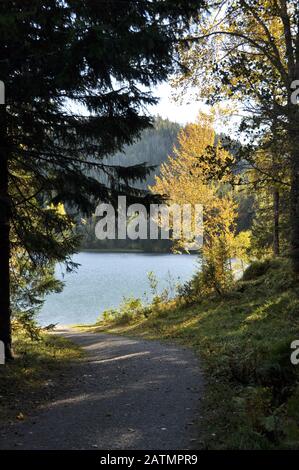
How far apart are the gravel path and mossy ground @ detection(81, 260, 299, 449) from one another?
381 mm

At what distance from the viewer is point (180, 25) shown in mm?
7508

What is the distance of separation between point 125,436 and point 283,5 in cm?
953

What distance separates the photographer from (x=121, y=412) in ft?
20.7

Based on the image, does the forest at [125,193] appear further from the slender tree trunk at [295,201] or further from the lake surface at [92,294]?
the lake surface at [92,294]

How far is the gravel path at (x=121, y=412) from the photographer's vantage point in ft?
17.0

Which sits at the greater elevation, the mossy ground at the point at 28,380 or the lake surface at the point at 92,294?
the mossy ground at the point at 28,380

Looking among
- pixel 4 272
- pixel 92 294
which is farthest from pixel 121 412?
pixel 92 294

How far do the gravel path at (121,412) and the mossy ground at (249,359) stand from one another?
15.0 inches

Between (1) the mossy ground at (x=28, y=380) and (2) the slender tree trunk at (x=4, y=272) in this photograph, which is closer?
(1) the mossy ground at (x=28, y=380)

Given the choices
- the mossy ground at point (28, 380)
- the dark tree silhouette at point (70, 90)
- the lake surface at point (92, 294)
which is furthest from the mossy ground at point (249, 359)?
the lake surface at point (92, 294)

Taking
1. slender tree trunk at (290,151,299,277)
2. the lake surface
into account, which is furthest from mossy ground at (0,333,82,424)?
the lake surface

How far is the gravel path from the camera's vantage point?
205 inches

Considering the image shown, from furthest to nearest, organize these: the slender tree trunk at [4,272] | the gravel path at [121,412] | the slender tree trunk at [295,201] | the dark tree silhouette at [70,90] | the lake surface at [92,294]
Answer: the lake surface at [92,294] → the slender tree trunk at [4,272] → the slender tree trunk at [295,201] → the dark tree silhouette at [70,90] → the gravel path at [121,412]
